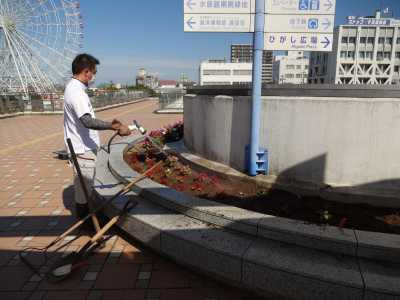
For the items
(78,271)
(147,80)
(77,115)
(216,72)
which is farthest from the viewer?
(147,80)

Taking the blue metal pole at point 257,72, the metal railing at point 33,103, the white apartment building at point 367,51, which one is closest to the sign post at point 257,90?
the blue metal pole at point 257,72

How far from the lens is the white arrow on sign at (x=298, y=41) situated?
399 centimetres

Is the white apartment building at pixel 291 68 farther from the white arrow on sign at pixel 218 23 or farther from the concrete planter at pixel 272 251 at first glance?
the concrete planter at pixel 272 251

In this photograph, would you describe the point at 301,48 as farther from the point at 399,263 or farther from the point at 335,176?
the point at 399,263

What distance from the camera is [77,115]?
3195mm

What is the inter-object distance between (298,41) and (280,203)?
2.21 m

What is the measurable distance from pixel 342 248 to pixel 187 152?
372 cm

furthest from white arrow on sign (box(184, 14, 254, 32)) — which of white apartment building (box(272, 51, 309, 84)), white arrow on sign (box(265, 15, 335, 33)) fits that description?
white apartment building (box(272, 51, 309, 84))

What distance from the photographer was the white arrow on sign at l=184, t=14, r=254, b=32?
4.06m

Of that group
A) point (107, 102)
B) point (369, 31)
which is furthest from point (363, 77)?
point (107, 102)

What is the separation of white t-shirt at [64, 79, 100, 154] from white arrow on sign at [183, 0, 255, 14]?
186 cm

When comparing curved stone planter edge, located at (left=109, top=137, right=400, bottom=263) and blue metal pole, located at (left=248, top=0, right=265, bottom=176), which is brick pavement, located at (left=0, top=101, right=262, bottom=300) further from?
blue metal pole, located at (left=248, top=0, right=265, bottom=176)

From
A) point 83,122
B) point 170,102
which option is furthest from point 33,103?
point 83,122

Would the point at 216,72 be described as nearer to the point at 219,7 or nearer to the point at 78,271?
the point at 219,7
